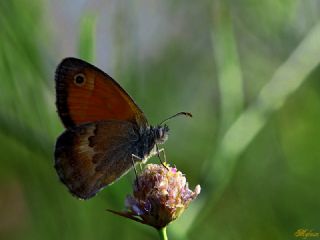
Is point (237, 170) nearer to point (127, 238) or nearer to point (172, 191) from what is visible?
point (127, 238)

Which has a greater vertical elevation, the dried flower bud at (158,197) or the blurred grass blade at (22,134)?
the dried flower bud at (158,197)

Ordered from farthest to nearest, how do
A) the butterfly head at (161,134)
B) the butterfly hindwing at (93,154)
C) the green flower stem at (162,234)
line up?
the butterfly head at (161,134)
the butterfly hindwing at (93,154)
the green flower stem at (162,234)

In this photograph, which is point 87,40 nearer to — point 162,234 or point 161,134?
point 161,134

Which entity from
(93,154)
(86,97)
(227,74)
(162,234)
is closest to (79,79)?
(86,97)

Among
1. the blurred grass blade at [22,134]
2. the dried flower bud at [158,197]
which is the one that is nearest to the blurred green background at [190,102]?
the blurred grass blade at [22,134]

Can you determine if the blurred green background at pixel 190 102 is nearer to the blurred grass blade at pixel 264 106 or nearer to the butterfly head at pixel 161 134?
the blurred grass blade at pixel 264 106

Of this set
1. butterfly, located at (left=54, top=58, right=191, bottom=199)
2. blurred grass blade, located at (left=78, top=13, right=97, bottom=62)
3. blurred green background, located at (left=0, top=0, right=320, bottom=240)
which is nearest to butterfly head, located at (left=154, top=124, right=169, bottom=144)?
butterfly, located at (left=54, top=58, right=191, bottom=199)

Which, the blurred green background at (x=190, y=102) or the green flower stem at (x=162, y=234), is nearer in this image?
the green flower stem at (x=162, y=234)
